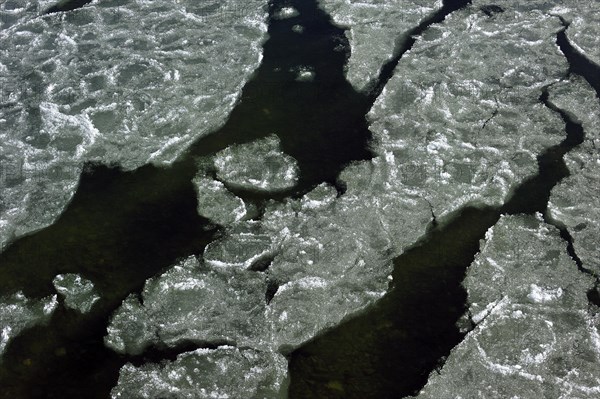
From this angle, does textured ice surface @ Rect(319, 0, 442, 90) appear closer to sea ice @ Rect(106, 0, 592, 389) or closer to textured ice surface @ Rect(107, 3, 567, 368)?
sea ice @ Rect(106, 0, 592, 389)

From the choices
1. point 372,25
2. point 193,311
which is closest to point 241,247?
point 193,311

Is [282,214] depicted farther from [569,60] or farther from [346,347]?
[569,60]

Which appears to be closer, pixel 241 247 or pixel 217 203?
pixel 241 247

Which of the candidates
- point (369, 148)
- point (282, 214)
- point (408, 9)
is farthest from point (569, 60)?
point (282, 214)

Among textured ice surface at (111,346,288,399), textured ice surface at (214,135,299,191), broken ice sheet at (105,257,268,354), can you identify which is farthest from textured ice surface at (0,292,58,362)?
textured ice surface at (214,135,299,191)

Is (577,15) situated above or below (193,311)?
above

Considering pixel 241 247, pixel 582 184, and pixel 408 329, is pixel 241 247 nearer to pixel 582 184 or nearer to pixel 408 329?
pixel 408 329

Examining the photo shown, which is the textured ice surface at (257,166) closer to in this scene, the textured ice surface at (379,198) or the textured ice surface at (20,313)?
the textured ice surface at (379,198)
